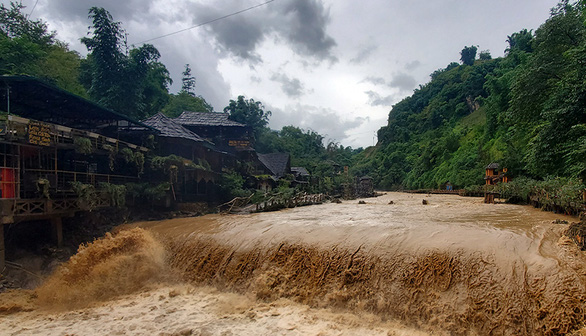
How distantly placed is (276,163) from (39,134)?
2471cm

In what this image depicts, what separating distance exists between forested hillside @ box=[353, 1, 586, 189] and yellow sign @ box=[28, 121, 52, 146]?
1640 centimetres

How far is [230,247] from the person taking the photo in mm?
8125

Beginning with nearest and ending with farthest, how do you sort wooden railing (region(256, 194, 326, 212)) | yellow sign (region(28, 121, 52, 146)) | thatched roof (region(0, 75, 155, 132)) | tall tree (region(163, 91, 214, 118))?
yellow sign (region(28, 121, 52, 146)) → thatched roof (region(0, 75, 155, 132)) → wooden railing (region(256, 194, 326, 212)) → tall tree (region(163, 91, 214, 118))

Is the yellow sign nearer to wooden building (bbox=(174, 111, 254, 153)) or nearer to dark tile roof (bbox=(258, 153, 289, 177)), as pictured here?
wooden building (bbox=(174, 111, 254, 153))

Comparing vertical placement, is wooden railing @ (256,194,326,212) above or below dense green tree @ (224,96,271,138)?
below

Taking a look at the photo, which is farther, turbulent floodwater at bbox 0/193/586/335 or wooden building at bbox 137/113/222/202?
wooden building at bbox 137/113/222/202

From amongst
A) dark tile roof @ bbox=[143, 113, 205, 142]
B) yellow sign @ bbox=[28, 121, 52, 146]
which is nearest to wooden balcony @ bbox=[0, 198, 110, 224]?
yellow sign @ bbox=[28, 121, 52, 146]

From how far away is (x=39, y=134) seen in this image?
10062mm

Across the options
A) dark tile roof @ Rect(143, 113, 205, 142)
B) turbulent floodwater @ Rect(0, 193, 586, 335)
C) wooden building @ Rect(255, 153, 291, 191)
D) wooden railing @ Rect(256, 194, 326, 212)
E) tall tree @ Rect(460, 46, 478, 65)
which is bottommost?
turbulent floodwater @ Rect(0, 193, 586, 335)

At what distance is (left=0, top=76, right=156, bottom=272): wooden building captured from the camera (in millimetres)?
9453

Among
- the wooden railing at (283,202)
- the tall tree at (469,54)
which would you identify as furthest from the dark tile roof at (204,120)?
the tall tree at (469,54)

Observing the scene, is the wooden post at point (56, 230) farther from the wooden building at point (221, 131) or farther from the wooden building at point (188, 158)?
the wooden building at point (221, 131)

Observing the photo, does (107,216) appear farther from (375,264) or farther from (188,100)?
(188,100)

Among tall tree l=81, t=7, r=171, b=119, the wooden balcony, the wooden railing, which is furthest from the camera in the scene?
tall tree l=81, t=7, r=171, b=119
